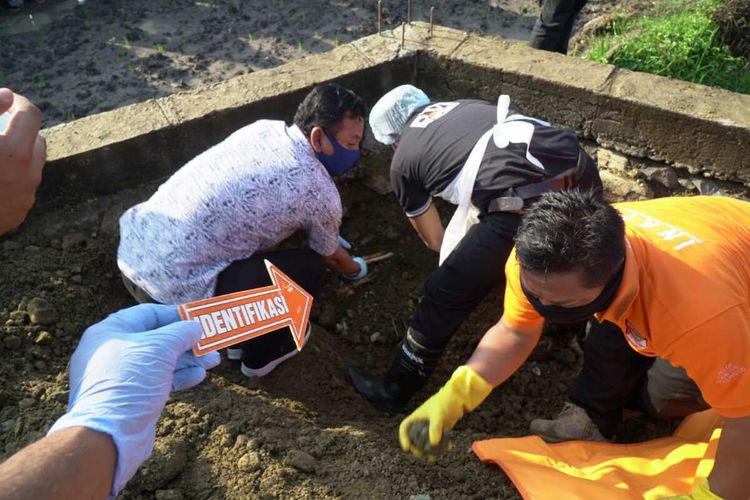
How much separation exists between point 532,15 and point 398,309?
393 centimetres

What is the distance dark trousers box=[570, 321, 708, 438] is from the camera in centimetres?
259

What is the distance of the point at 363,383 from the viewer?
3076 mm

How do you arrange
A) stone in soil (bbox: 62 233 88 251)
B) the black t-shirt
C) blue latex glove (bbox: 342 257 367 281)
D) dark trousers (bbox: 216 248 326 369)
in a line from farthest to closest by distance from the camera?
blue latex glove (bbox: 342 257 367 281) < stone in soil (bbox: 62 233 88 251) < dark trousers (bbox: 216 248 326 369) < the black t-shirt

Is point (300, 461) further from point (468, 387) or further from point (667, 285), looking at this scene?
point (667, 285)

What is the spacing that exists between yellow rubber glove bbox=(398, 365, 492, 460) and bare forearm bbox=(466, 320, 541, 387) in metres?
0.04

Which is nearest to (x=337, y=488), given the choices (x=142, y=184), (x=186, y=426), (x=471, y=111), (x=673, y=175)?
(x=186, y=426)

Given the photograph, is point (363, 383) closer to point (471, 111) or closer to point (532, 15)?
point (471, 111)

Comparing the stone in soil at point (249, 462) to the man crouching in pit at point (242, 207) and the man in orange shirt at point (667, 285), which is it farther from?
the man in orange shirt at point (667, 285)

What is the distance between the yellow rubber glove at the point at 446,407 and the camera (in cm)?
223

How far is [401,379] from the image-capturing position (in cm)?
299

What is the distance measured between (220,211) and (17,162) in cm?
98

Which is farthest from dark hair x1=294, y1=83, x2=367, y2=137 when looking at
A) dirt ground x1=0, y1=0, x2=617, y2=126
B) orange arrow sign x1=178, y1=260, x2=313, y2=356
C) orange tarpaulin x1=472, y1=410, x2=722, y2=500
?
dirt ground x1=0, y1=0, x2=617, y2=126

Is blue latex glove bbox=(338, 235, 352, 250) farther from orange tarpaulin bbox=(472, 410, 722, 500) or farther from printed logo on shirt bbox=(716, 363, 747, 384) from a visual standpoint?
printed logo on shirt bbox=(716, 363, 747, 384)

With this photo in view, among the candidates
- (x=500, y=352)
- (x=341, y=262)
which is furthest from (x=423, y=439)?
(x=341, y=262)
